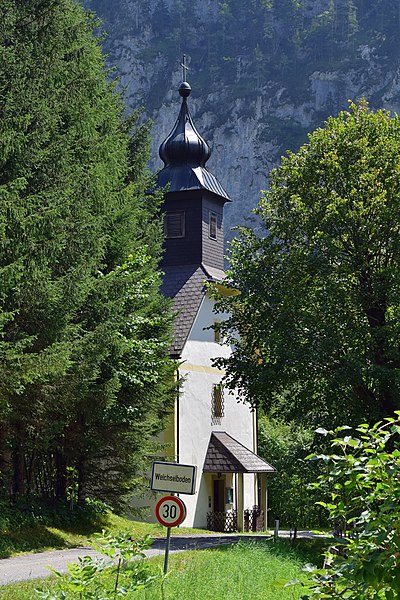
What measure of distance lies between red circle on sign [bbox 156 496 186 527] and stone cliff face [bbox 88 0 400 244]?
96264mm

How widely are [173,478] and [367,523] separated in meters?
6.72

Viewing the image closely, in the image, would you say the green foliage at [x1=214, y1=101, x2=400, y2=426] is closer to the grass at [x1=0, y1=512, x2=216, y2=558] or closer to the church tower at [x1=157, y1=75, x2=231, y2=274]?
the grass at [x1=0, y1=512, x2=216, y2=558]

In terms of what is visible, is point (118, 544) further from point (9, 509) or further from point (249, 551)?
point (9, 509)

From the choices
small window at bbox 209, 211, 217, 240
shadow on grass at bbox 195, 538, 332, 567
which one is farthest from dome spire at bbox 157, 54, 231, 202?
shadow on grass at bbox 195, 538, 332, 567

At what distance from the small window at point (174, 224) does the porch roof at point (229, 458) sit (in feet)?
24.2

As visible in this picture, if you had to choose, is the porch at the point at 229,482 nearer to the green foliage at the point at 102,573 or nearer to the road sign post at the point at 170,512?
the road sign post at the point at 170,512

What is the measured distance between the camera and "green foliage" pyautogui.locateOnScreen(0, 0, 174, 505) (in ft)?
47.2

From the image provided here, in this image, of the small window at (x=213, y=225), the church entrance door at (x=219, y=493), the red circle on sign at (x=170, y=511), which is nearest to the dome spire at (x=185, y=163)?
the small window at (x=213, y=225)

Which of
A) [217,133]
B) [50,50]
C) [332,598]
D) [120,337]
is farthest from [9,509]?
[217,133]

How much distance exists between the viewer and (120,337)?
17828mm

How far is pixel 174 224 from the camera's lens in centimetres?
3331

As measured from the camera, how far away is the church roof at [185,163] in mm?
33812

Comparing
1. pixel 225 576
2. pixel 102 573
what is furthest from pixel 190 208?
pixel 102 573

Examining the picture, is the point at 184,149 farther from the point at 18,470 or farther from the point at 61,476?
the point at 18,470
